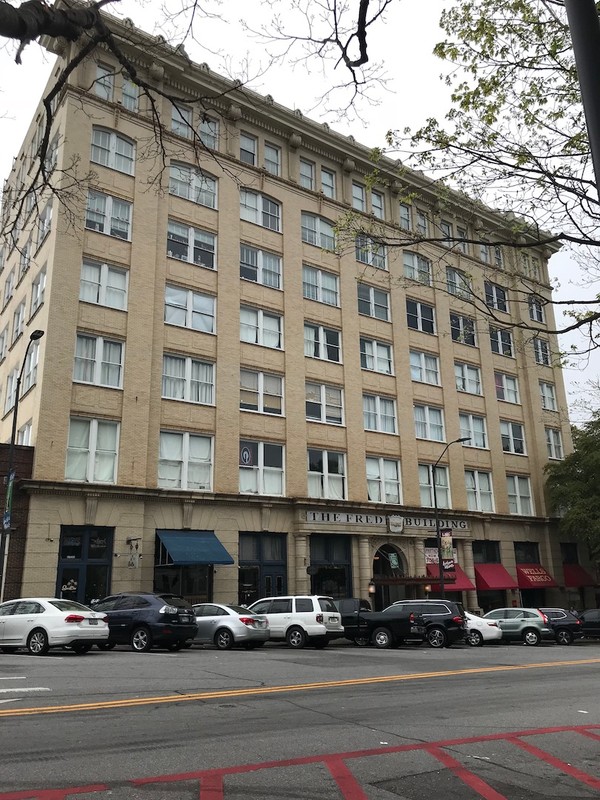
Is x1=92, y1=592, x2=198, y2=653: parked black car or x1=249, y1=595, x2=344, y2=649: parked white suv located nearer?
x1=92, y1=592, x2=198, y2=653: parked black car

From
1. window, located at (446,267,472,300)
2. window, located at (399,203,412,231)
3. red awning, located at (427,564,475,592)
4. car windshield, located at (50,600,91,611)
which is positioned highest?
window, located at (399,203,412,231)

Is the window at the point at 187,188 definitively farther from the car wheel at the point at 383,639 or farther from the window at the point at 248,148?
the car wheel at the point at 383,639

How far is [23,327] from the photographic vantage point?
30.5 m

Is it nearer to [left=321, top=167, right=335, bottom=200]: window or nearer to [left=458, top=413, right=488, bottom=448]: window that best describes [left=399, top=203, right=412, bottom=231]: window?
[left=321, top=167, right=335, bottom=200]: window

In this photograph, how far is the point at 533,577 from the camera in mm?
38969

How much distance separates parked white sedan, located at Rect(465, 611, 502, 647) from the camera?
2714 cm

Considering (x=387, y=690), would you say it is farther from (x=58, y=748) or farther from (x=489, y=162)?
(x=489, y=162)

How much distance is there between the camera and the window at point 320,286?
35.1 m

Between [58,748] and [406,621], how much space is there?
713 inches

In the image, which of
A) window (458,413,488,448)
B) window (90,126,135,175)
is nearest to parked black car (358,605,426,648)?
window (458,413,488,448)

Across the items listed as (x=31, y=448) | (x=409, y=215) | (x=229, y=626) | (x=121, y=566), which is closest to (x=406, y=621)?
(x=229, y=626)

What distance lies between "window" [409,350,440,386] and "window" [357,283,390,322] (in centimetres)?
278

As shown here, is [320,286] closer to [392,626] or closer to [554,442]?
[392,626]

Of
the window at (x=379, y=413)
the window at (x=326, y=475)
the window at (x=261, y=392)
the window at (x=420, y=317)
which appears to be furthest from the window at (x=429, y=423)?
the window at (x=261, y=392)
